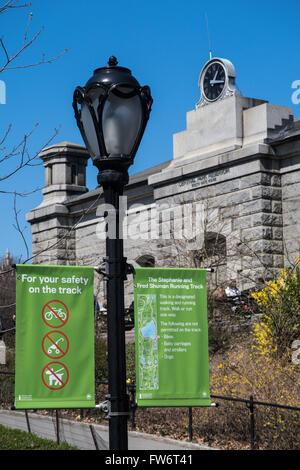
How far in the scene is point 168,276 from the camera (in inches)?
301

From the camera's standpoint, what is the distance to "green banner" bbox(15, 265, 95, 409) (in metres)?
7.16

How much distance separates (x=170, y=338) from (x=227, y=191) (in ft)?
52.2

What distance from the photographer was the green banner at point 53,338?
7160mm

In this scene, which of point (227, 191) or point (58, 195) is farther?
point (58, 195)

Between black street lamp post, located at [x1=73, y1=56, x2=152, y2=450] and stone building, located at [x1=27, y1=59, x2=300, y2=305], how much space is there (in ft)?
43.7

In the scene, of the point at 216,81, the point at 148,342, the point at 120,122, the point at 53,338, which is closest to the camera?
the point at 120,122

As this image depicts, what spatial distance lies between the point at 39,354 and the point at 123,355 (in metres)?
0.91

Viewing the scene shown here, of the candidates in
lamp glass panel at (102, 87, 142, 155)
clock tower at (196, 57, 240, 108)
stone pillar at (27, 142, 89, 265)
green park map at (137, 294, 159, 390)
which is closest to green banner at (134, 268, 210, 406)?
green park map at (137, 294, 159, 390)

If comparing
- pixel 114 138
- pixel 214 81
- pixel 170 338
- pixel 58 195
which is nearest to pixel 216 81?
pixel 214 81

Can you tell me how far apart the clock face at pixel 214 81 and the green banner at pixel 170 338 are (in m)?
16.8

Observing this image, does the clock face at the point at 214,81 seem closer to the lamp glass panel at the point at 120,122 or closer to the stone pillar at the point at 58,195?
the stone pillar at the point at 58,195

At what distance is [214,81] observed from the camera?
78.9 ft

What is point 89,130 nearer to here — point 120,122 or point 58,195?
point 120,122
